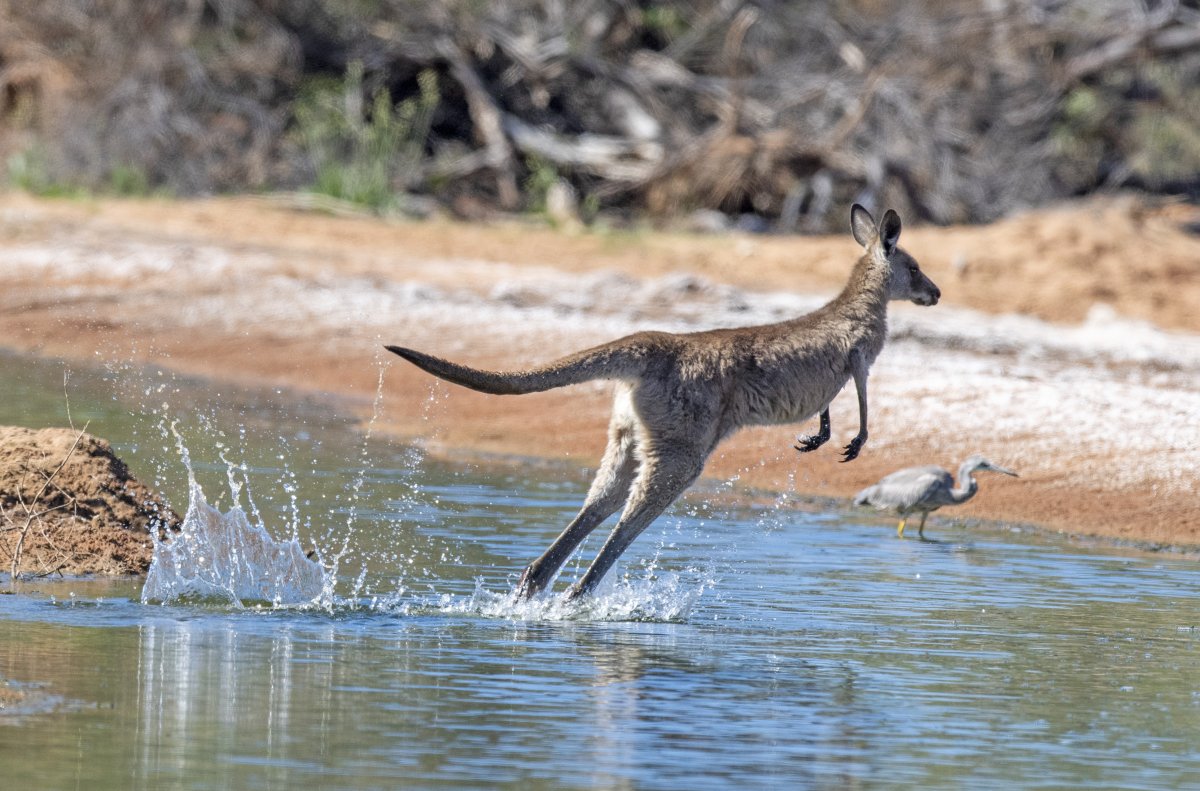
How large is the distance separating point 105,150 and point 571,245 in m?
6.77

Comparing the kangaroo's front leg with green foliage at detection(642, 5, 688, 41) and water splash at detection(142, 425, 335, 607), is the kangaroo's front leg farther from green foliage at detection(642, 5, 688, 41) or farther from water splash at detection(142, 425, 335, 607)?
green foliage at detection(642, 5, 688, 41)

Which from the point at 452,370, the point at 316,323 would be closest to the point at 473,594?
the point at 452,370

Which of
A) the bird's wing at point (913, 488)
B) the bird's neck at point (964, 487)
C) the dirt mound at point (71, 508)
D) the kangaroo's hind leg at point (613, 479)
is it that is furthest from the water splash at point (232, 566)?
the bird's neck at point (964, 487)

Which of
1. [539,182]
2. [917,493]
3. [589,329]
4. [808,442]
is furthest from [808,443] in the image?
[539,182]

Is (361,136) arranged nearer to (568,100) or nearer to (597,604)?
(568,100)

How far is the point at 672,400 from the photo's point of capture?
8.03 metres

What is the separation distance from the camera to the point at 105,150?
23.6 metres

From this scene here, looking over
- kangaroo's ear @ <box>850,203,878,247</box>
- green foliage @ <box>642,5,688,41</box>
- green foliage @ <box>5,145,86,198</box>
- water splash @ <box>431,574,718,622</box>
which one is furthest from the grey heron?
green foliage @ <box>5,145,86,198</box>

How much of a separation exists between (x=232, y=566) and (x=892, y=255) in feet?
12.5

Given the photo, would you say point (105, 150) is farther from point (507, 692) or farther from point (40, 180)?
point (507, 692)

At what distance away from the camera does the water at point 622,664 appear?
5367 millimetres

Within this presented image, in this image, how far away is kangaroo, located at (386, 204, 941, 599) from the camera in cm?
789

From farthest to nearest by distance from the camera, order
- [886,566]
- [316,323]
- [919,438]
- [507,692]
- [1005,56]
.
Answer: [1005,56], [316,323], [919,438], [886,566], [507,692]

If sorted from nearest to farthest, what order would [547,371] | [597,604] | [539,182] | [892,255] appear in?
[547,371] < [597,604] < [892,255] < [539,182]
